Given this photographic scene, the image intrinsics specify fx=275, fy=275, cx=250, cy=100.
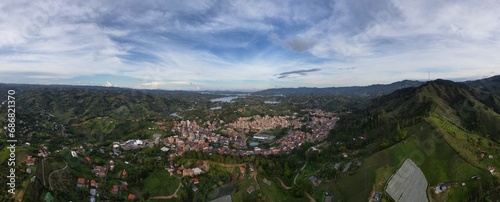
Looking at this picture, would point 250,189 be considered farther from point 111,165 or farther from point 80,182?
point 111,165

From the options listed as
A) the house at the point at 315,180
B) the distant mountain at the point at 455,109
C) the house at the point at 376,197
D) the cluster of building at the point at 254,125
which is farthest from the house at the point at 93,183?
the distant mountain at the point at 455,109

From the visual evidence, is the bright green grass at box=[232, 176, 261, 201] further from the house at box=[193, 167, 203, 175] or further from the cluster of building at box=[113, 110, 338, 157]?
the cluster of building at box=[113, 110, 338, 157]

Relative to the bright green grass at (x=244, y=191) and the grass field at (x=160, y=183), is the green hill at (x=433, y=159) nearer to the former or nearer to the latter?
the bright green grass at (x=244, y=191)

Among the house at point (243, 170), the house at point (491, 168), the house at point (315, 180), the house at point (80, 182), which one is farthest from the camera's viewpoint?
the house at point (243, 170)

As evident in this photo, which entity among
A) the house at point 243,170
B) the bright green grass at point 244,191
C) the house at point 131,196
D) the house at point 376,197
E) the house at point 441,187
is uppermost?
the house at point 441,187

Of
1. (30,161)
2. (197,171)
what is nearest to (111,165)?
(30,161)

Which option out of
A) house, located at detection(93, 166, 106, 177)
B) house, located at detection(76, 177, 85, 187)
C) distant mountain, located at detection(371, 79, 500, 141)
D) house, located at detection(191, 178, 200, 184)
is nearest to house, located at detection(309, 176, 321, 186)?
house, located at detection(191, 178, 200, 184)

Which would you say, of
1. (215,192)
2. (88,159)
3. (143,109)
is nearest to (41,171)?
(88,159)

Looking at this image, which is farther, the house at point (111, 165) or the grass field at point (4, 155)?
the house at point (111, 165)

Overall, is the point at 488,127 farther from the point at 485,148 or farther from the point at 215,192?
the point at 215,192
